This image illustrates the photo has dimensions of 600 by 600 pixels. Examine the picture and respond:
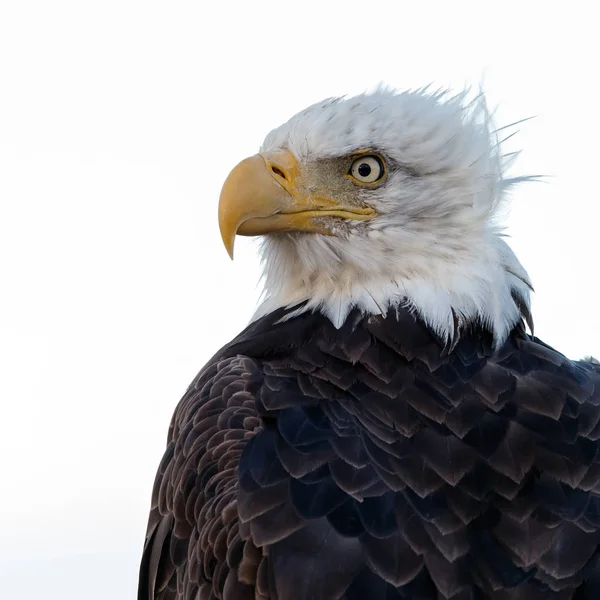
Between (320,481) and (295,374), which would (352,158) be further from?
(320,481)

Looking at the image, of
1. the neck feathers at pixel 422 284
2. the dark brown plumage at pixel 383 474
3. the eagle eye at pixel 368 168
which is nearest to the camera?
the dark brown plumage at pixel 383 474

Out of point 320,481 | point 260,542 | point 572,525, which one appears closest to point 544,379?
point 572,525

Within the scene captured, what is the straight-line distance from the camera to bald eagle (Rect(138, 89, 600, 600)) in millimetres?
3031

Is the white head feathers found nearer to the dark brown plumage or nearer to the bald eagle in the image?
the bald eagle

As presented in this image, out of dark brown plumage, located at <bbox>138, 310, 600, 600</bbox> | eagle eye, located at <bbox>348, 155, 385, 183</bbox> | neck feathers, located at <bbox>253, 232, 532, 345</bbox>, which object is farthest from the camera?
eagle eye, located at <bbox>348, 155, 385, 183</bbox>

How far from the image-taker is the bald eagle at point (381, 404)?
303 cm

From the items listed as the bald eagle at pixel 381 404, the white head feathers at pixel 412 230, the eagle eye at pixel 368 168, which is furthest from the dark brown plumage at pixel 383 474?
the eagle eye at pixel 368 168

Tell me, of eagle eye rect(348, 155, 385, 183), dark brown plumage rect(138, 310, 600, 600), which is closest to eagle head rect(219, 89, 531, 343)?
eagle eye rect(348, 155, 385, 183)

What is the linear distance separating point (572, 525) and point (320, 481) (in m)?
0.76

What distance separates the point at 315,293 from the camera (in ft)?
13.7

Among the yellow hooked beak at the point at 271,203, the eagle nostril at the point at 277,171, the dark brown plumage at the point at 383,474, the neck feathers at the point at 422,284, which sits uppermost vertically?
the eagle nostril at the point at 277,171

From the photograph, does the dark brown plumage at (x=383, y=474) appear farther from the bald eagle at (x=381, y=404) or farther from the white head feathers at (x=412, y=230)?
A: the white head feathers at (x=412, y=230)

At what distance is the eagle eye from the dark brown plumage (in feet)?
1.79

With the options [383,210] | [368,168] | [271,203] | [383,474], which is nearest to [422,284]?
[383,210]
